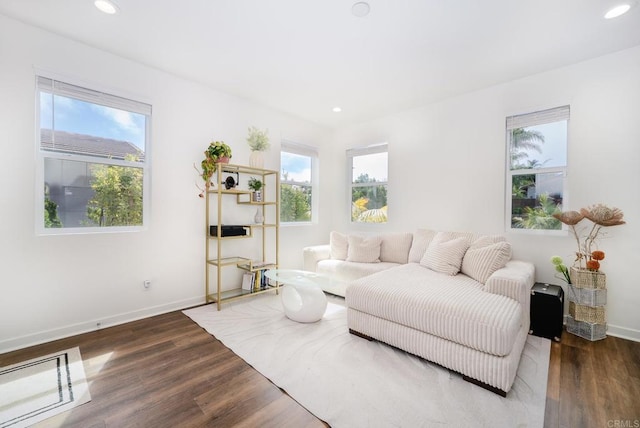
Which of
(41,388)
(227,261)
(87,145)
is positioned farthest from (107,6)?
(41,388)

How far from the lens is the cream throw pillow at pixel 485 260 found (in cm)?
253

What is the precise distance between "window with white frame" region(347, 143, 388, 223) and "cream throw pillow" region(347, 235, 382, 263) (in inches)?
25.5

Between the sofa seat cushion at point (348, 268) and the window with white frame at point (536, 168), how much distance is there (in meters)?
1.55

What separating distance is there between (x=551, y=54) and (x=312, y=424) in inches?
141

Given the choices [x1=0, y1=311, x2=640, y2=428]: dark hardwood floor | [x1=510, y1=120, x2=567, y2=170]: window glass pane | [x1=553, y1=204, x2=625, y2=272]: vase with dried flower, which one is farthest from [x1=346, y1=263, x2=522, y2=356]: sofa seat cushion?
[x1=510, y1=120, x2=567, y2=170]: window glass pane

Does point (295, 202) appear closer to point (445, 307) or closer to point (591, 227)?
point (445, 307)

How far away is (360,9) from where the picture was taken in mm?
2000

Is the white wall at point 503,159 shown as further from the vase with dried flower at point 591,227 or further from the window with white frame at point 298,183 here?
the window with white frame at point 298,183

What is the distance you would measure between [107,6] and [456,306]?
3.32m

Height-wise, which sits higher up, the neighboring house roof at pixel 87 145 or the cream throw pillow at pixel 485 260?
the neighboring house roof at pixel 87 145

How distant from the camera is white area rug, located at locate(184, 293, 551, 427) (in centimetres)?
151

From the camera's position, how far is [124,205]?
2797 millimetres

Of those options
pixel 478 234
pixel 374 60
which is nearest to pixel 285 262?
pixel 478 234

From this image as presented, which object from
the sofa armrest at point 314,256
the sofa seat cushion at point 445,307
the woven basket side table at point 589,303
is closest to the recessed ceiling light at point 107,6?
the sofa seat cushion at point 445,307
